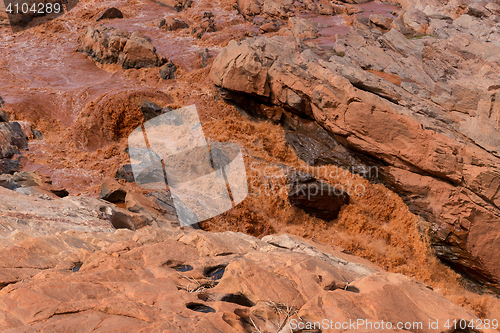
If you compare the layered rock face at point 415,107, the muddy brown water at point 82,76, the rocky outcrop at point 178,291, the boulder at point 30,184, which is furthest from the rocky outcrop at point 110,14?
the rocky outcrop at point 178,291

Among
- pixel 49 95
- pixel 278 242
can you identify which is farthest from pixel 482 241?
pixel 49 95

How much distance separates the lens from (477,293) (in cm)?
912

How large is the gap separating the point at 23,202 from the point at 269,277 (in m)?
4.21

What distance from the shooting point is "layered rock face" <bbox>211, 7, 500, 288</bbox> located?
8938mm

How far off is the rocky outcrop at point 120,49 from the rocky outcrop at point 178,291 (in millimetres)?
11910

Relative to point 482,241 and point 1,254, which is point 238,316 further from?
point 482,241

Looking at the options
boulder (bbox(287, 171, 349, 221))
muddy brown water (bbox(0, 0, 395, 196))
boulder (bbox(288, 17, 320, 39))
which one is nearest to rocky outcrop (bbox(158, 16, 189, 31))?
muddy brown water (bbox(0, 0, 395, 196))

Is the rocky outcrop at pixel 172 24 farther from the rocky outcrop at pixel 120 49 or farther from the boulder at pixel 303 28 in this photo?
the boulder at pixel 303 28

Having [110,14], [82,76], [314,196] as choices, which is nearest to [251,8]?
[110,14]

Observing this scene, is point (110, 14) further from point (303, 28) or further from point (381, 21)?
point (381, 21)

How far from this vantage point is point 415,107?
32.2ft

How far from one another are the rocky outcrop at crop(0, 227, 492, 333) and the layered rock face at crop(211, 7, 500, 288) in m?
6.54

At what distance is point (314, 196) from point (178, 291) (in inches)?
271

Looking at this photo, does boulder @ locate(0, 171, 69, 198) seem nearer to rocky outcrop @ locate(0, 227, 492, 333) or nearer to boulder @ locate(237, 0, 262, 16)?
rocky outcrop @ locate(0, 227, 492, 333)
